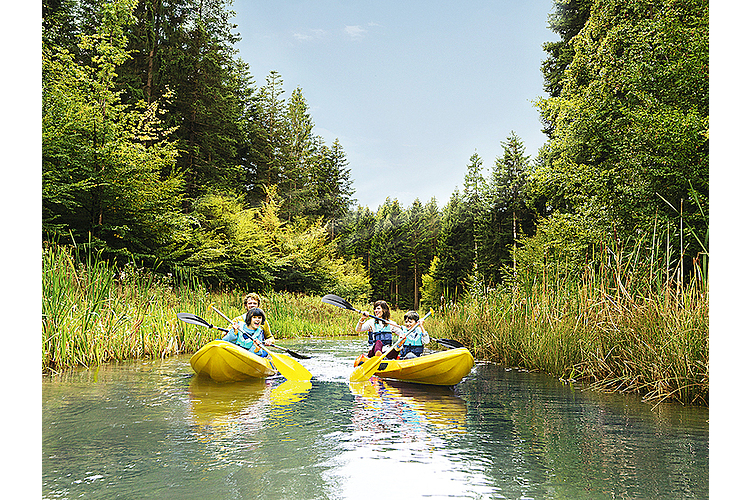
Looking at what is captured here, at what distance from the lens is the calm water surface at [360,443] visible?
2.44 meters

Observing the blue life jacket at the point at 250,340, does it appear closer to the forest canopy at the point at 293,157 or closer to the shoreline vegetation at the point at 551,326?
the shoreline vegetation at the point at 551,326

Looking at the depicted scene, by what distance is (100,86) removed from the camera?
39.7 ft

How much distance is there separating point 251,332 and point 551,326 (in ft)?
12.7

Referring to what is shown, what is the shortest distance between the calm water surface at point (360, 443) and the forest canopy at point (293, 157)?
2.09 metres

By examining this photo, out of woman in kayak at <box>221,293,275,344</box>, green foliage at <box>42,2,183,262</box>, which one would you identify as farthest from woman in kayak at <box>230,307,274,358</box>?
green foliage at <box>42,2,183,262</box>

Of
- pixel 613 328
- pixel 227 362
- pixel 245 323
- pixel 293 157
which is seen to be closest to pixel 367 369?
pixel 227 362

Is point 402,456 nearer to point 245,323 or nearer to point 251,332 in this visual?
point 251,332

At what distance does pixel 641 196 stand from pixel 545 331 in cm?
561

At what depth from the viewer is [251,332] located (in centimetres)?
649

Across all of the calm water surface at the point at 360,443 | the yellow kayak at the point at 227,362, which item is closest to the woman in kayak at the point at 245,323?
the yellow kayak at the point at 227,362

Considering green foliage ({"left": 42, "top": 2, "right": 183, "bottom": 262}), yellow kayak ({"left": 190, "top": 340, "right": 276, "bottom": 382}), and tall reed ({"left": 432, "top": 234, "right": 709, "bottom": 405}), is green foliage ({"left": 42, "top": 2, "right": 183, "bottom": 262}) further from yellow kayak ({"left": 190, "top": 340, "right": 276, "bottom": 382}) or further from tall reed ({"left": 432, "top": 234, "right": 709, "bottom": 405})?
tall reed ({"left": 432, "top": 234, "right": 709, "bottom": 405})

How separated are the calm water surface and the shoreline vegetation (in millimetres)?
430
